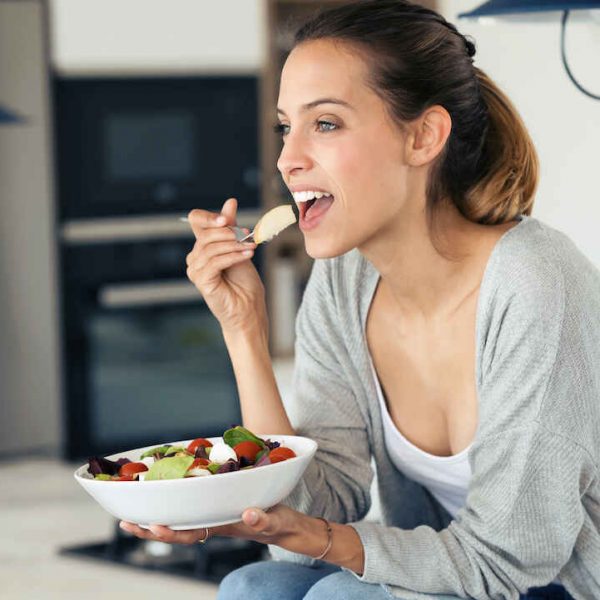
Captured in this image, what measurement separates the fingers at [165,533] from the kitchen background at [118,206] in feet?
8.92

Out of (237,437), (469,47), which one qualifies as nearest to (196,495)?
(237,437)

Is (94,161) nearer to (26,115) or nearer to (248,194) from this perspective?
(26,115)

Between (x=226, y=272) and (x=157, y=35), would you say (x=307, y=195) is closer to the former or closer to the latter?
(x=226, y=272)

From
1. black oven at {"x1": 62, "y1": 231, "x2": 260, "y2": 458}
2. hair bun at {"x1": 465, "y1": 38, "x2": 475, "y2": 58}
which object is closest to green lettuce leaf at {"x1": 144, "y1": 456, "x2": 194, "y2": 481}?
hair bun at {"x1": 465, "y1": 38, "x2": 475, "y2": 58}

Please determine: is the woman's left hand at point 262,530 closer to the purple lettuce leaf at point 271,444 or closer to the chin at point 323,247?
the purple lettuce leaf at point 271,444

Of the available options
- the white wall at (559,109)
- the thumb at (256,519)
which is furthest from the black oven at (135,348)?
the thumb at (256,519)

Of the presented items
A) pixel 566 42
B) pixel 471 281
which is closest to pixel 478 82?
pixel 471 281

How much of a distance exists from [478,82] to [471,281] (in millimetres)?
276

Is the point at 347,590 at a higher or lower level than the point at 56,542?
higher

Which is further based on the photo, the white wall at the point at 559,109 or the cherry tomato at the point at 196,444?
the white wall at the point at 559,109

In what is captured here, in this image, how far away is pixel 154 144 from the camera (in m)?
4.72

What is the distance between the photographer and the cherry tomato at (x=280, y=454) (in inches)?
62.5

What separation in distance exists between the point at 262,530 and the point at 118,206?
3217 mm

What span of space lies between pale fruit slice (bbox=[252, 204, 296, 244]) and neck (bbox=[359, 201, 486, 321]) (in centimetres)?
13
